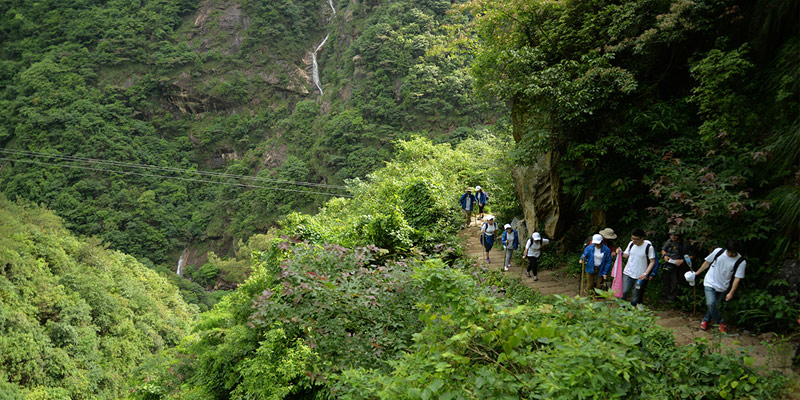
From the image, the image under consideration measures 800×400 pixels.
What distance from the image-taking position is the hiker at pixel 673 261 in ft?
17.9

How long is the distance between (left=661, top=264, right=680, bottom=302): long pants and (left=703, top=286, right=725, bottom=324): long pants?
80 centimetres

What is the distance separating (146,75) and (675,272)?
6288 centimetres

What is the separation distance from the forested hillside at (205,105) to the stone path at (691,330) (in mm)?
23296

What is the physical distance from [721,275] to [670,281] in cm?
109

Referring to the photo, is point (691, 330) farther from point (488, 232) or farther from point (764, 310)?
point (488, 232)

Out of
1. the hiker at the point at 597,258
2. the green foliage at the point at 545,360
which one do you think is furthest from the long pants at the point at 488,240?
the green foliage at the point at 545,360

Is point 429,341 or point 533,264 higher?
point 429,341

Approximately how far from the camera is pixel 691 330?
5.00 meters

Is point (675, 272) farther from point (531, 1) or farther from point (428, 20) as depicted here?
point (428, 20)

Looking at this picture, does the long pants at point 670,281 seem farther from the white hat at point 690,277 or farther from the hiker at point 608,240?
the hiker at point 608,240

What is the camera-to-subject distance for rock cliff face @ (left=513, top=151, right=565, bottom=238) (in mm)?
7680

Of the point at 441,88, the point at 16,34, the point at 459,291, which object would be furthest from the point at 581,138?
the point at 16,34

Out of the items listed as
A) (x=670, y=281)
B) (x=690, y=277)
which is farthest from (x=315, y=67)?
(x=690, y=277)

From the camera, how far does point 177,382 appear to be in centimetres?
1011
